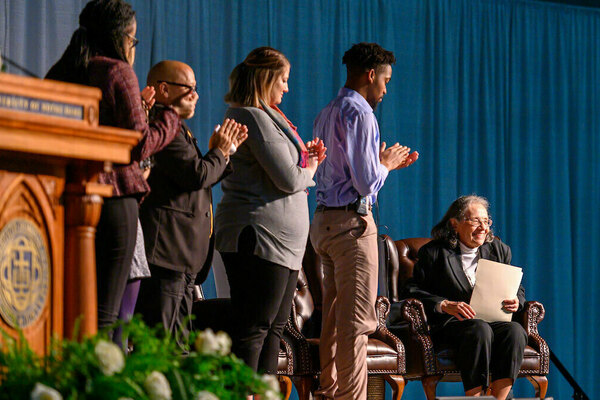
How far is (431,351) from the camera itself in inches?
164

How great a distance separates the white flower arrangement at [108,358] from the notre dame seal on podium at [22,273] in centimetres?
18

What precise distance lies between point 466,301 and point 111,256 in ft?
8.59

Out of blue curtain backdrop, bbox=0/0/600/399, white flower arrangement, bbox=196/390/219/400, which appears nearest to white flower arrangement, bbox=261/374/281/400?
white flower arrangement, bbox=196/390/219/400

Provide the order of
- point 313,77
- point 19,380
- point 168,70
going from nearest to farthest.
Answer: point 19,380 < point 168,70 < point 313,77

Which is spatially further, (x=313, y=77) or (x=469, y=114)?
(x=469, y=114)

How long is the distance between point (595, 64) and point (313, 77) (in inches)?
91.0

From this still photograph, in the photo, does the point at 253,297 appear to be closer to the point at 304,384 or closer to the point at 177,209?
the point at 177,209

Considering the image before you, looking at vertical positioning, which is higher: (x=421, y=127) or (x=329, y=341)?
(x=421, y=127)

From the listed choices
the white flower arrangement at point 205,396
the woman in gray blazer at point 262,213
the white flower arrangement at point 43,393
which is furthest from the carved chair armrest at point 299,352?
the white flower arrangement at point 43,393

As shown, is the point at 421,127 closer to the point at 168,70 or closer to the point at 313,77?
the point at 313,77

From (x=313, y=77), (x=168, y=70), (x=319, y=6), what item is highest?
(x=319, y=6)

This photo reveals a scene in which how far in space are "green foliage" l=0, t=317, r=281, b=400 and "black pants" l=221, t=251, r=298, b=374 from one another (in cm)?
105

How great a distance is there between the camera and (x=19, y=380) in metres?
1.46

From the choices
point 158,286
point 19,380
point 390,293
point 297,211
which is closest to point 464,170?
point 390,293
